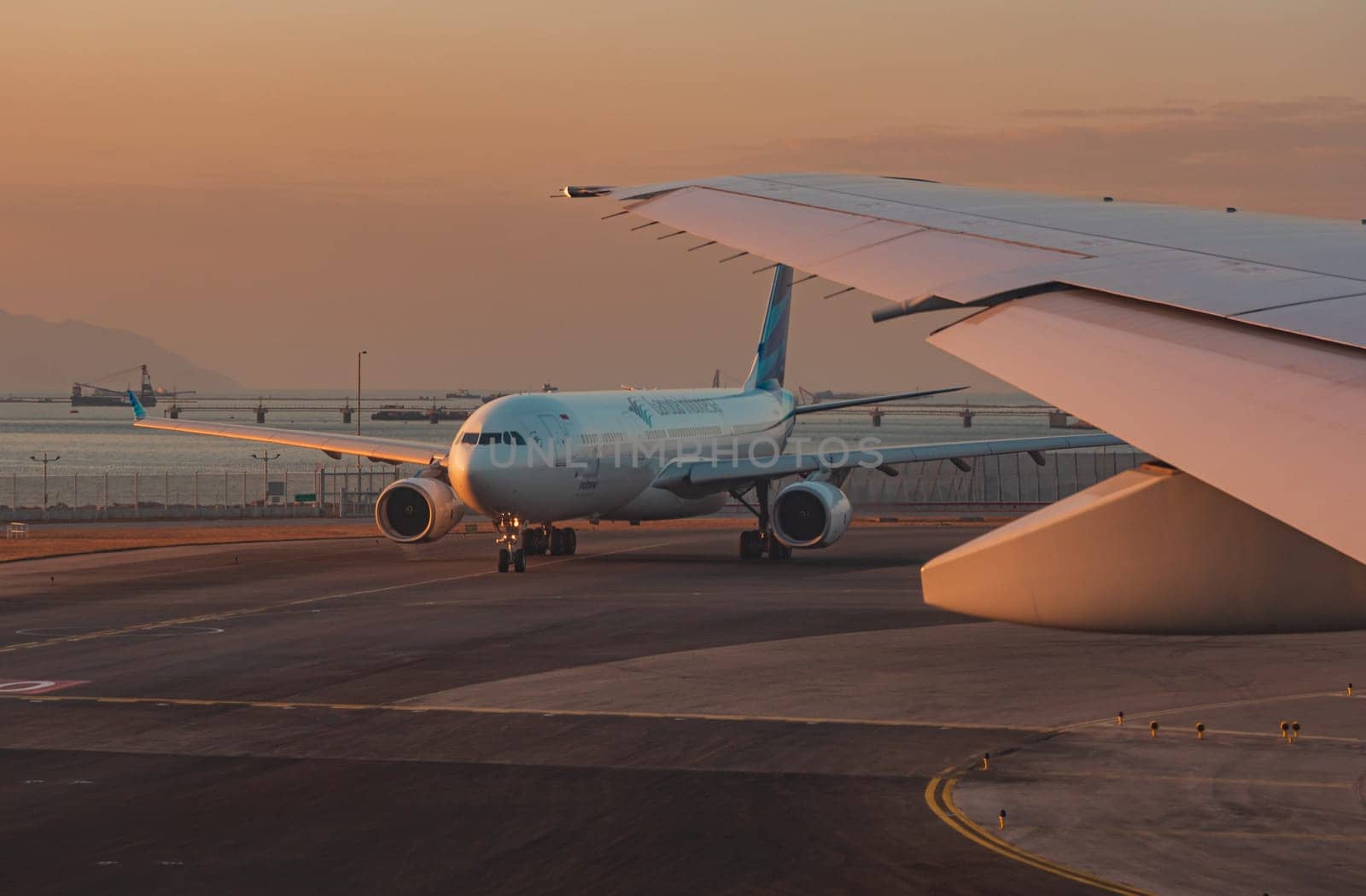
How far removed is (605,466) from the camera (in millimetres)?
36594

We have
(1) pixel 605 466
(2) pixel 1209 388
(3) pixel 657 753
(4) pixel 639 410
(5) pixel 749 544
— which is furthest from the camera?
(5) pixel 749 544

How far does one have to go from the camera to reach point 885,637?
2461cm

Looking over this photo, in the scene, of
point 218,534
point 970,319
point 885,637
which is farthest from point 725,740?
point 218,534

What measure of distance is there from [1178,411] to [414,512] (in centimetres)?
3153

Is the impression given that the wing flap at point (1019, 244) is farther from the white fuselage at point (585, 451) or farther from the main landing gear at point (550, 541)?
the main landing gear at point (550, 541)

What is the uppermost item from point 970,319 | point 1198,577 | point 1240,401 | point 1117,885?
point 970,319

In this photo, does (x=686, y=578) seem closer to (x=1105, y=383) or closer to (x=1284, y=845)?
(x=1284, y=845)

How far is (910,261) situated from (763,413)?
40229 millimetres

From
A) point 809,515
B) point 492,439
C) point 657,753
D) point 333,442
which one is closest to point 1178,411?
point 657,753

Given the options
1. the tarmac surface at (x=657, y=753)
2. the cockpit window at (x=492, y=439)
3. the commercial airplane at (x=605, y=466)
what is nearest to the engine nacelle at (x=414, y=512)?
the commercial airplane at (x=605, y=466)

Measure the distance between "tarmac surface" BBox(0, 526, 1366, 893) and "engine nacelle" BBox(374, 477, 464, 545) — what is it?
6.28 meters

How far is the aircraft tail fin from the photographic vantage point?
167 ft

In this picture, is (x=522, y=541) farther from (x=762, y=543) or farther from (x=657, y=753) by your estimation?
(x=657, y=753)

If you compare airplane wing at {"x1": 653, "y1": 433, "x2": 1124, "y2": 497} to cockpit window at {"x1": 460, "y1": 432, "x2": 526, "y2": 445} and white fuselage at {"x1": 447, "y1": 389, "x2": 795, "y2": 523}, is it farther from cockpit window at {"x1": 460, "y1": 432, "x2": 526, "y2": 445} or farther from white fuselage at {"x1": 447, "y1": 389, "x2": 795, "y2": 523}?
cockpit window at {"x1": 460, "y1": 432, "x2": 526, "y2": 445}
